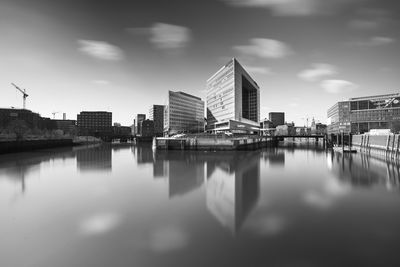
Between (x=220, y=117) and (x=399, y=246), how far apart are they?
113476 mm

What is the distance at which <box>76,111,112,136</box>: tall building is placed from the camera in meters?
179

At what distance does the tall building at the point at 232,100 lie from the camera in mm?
106188

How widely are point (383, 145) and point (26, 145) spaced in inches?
4140

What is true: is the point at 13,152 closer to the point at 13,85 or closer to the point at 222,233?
the point at 222,233

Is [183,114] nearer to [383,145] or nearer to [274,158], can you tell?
[274,158]

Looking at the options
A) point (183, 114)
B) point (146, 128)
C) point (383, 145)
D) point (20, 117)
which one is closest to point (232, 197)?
point (383, 145)

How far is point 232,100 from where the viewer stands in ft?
348

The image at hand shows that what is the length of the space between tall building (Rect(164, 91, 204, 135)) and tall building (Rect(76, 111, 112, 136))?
6397 cm

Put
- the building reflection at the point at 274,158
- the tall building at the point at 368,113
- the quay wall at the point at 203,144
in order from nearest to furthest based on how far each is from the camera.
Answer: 1. the building reflection at the point at 274,158
2. the quay wall at the point at 203,144
3. the tall building at the point at 368,113

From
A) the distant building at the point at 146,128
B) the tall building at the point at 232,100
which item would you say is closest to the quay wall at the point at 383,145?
the tall building at the point at 232,100

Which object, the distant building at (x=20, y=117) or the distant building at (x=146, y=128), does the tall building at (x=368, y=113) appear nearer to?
the distant building at (x=146, y=128)

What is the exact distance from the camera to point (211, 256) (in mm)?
8641

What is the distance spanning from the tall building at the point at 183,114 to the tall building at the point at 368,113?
323ft

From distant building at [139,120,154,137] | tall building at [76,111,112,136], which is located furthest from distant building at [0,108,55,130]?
distant building at [139,120,154,137]
